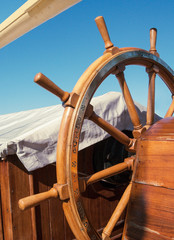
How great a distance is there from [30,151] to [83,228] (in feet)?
1.91

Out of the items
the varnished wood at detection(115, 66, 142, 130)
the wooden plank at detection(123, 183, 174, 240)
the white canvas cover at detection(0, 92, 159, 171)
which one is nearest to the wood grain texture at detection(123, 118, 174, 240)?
the wooden plank at detection(123, 183, 174, 240)

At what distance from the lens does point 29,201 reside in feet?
2.65

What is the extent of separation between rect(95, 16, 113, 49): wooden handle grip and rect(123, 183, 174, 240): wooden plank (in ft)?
2.12

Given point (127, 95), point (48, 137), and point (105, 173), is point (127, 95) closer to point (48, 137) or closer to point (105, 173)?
point (105, 173)

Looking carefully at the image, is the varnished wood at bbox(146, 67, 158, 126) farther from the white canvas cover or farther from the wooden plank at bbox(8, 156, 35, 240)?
the wooden plank at bbox(8, 156, 35, 240)

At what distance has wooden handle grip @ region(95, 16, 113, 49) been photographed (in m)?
1.08

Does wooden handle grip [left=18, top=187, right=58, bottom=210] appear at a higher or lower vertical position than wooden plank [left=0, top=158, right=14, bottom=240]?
higher

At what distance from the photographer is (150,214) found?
88cm

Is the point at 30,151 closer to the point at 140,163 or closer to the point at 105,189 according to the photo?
the point at 140,163

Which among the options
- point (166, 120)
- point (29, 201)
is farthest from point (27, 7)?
point (29, 201)

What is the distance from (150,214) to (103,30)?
0.83 metres

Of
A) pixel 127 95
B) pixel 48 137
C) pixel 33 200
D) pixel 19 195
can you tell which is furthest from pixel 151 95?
pixel 19 195

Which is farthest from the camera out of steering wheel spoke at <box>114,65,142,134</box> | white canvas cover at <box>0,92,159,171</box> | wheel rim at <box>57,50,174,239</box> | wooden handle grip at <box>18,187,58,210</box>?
white canvas cover at <box>0,92,159,171</box>

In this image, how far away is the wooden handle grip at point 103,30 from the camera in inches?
42.6
